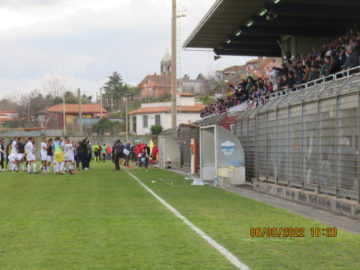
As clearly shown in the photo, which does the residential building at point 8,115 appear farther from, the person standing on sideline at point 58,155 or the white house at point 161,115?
the person standing on sideline at point 58,155

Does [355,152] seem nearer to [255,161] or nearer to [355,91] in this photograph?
[355,91]

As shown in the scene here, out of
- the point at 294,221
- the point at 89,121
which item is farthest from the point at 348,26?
the point at 89,121

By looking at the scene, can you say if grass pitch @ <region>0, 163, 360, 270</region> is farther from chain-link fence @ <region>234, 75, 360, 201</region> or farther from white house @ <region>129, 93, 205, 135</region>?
white house @ <region>129, 93, 205, 135</region>

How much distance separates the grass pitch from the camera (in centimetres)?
764

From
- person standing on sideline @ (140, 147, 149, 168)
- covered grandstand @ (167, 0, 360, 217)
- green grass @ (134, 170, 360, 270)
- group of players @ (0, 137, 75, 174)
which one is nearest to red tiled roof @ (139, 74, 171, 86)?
person standing on sideline @ (140, 147, 149, 168)

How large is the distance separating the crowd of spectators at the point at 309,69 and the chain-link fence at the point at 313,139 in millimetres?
1842

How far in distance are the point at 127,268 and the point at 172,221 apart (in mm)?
4492

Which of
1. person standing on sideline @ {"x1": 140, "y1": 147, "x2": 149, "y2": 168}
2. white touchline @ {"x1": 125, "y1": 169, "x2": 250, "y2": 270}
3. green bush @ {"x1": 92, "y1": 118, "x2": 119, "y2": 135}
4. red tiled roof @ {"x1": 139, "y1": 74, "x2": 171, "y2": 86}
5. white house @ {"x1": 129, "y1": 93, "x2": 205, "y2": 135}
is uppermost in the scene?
red tiled roof @ {"x1": 139, "y1": 74, "x2": 171, "y2": 86}

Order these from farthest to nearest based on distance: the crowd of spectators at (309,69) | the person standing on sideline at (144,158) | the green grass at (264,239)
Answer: the person standing on sideline at (144,158) → the crowd of spectators at (309,69) → the green grass at (264,239)

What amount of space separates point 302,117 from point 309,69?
7.25 metres

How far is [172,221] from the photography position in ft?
38.3

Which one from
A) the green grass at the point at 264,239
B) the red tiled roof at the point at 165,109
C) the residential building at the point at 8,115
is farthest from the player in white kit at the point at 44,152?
the residential building at the point at 8,115
